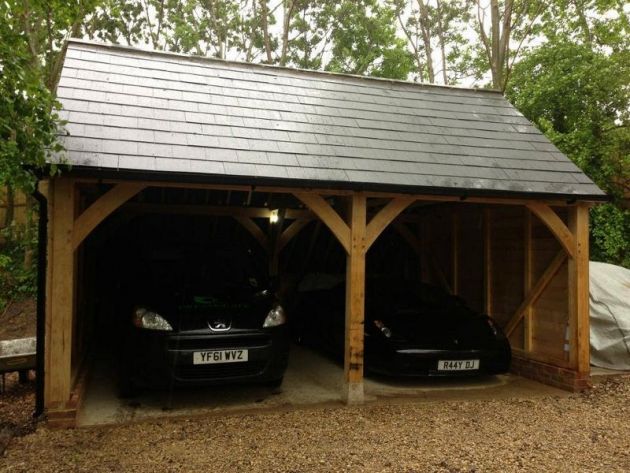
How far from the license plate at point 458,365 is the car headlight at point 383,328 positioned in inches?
25.2

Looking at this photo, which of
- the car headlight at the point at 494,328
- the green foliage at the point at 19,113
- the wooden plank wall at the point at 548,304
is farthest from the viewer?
the wooden plank wall at the point at 548,304

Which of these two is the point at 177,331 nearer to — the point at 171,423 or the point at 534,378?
the point at 171,423

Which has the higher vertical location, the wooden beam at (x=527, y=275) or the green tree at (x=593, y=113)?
the green tree at (x=593, y=113)

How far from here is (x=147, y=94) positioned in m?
5.65

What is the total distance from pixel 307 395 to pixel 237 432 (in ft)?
4.05

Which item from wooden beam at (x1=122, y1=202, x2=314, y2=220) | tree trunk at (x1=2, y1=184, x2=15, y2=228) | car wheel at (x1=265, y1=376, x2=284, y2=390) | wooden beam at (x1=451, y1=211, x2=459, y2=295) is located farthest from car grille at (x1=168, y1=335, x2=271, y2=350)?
tree trunk at (x1=2, y1=184, x2=15, y2=228)

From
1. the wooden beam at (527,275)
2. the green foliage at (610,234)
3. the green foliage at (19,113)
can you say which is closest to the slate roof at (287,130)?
the green foliage at (19,113)

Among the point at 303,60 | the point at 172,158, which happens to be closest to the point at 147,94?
the point at 172,158

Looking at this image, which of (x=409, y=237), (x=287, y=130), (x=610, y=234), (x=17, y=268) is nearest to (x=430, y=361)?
(x=287, y=130)

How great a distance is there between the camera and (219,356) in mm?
4367

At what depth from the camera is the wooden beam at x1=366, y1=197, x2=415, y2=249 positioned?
5.00 metres

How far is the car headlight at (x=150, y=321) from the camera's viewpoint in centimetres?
430

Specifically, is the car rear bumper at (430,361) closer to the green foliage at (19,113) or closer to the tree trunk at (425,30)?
the green foliage at (19,113)

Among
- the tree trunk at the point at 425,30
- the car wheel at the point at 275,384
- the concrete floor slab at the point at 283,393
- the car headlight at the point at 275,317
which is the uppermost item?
the tree trunk at the point at 425,30
